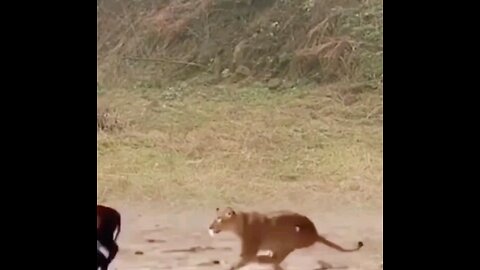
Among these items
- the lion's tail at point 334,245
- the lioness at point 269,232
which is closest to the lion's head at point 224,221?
the lioness at point 269,232

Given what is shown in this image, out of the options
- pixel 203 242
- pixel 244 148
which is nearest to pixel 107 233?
pixel 203 242

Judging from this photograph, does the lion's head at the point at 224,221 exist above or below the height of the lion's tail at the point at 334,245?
above

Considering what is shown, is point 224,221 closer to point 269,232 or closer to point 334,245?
point 269,232

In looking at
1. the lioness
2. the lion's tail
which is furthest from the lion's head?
the lion's tail

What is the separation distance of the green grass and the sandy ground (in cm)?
4

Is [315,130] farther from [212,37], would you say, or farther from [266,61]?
[212,37]

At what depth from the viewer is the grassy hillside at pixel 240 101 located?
1.57m

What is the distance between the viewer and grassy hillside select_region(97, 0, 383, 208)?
1.57m

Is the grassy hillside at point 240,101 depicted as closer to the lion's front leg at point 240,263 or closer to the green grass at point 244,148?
the green grass at point 244,148

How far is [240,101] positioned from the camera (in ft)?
5.21

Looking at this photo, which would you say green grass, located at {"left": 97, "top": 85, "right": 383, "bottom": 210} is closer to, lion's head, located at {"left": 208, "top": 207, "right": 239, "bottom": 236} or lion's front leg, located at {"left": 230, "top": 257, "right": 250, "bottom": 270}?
lion's head, located at {"left": 208, "top": 207, "right": 239, "bottom": 236}

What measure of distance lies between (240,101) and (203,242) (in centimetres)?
33
